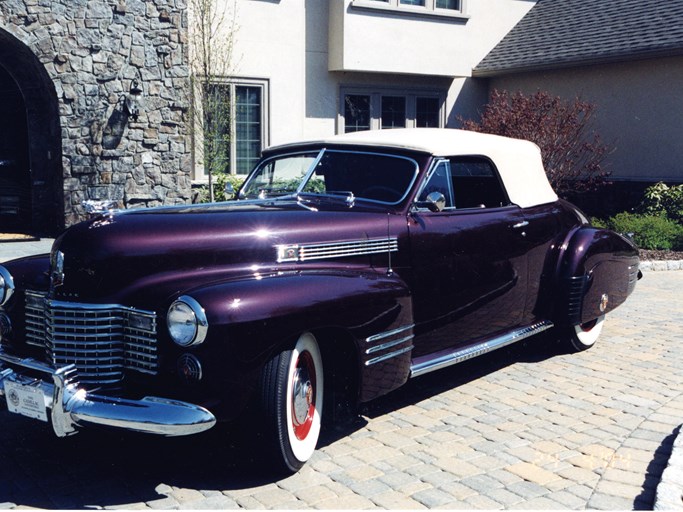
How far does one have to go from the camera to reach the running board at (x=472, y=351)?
15.9 ft

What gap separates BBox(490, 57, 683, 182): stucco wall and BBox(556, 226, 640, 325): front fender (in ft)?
28.6

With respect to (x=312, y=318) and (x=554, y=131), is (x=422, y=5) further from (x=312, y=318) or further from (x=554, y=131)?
(x=312, y=318)

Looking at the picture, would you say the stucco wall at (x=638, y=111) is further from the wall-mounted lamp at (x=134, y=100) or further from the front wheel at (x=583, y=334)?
the wall-mounted lamp at (x=134, y=100)

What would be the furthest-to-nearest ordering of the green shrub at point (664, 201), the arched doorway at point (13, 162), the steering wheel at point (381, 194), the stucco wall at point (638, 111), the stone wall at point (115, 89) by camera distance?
the stucco wall at point (638, 111), the green shrub at point (664, 201), the arched doorway at point (13, 162), the stone wall at point (115, 89), the steering wheel at point (381, 194)

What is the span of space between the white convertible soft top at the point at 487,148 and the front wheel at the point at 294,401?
180cm

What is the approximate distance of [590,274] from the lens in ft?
20.4

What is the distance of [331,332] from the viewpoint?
420 centimetres

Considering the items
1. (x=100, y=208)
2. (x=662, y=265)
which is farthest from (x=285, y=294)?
(x=662, y=265)

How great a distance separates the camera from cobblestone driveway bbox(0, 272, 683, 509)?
12.3 ft

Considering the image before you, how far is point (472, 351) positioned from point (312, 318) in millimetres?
1795

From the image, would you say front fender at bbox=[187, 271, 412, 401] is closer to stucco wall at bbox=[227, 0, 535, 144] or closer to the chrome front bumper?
the chrome front bumper

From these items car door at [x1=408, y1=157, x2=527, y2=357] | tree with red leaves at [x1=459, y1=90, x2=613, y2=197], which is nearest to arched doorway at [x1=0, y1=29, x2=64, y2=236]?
tree with red leaves at [x1=459, y1=90, x2=613, y2=197]

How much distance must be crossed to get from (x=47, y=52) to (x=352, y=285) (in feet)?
32.0

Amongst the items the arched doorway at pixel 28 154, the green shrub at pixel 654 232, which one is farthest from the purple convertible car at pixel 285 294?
the arched doorway at pixel 28 154
